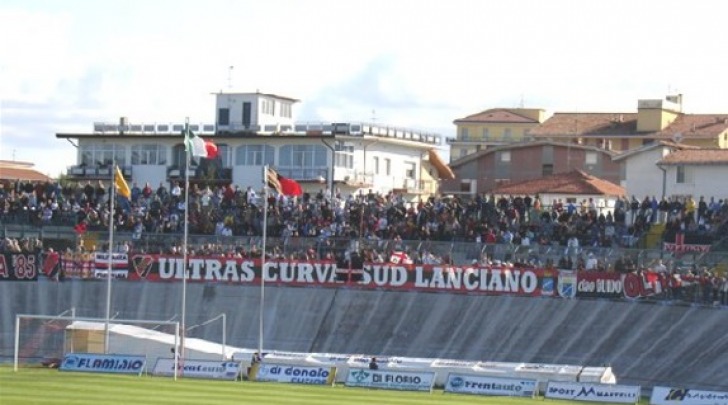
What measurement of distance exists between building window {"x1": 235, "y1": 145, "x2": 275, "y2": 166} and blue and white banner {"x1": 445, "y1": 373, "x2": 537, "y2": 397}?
162ft

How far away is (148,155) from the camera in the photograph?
327 feet

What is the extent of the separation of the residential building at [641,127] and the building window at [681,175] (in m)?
22.8

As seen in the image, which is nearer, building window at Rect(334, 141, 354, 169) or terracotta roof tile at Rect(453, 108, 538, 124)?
building window at Rect(334, 141, 354, 169)

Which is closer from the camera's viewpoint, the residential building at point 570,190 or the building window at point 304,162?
the residential building at point 570,190

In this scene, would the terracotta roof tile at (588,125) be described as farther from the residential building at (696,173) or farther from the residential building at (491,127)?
the residential building at (696,173)

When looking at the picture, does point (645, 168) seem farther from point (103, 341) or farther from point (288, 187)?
point (103, 341)

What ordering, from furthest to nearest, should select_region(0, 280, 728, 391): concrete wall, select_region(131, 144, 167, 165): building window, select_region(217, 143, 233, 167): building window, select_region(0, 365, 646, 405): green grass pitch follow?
select_region(131, 144, 167, 165): building window → select_region(217, 143, 233, 167): building window → select_region(0, 280, 728, 391): concrete wall → select_region(0, 365, 646, 405): green grass pitch

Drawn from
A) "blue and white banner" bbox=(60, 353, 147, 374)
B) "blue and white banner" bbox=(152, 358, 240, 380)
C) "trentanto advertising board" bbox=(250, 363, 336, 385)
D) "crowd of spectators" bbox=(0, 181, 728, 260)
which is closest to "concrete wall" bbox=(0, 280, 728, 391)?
"crowd of spectators" bbox=(0, 181, 728, 260)

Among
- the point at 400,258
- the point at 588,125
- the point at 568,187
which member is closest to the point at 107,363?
the point at 400,258

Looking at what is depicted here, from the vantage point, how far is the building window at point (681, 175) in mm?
83938

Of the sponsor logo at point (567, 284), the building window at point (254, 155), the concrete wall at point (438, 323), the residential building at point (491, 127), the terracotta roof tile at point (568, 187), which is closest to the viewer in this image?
the concrete wall at point (438, 323)

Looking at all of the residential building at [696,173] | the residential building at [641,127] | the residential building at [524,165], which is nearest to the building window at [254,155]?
the residential building at [524,165]

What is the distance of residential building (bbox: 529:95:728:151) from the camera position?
369 ft

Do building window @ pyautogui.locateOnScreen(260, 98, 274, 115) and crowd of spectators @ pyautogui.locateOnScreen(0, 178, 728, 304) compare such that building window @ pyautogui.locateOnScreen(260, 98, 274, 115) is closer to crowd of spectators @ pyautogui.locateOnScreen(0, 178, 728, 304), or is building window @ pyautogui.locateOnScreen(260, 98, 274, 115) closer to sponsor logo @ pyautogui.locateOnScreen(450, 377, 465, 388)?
crowd of spectators @ pyautogui.locateOnScreen(0, 178, 728, 304)
